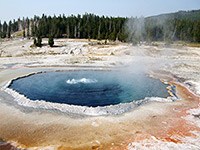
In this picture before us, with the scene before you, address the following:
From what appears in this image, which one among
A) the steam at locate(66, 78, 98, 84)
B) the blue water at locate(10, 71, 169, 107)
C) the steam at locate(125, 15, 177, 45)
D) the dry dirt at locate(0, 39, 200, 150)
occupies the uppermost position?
the steam at locate(125, 15, 177, 45)

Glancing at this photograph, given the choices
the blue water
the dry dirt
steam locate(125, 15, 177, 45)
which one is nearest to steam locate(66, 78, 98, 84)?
the blue water

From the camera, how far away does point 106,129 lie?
6.00 m

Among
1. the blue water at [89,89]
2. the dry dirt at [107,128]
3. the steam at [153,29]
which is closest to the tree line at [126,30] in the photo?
the steam at [153,29]

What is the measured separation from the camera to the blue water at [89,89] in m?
9.29

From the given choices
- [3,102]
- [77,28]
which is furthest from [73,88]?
[77,28]

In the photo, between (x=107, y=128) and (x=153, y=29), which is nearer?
(x=107, y=128)

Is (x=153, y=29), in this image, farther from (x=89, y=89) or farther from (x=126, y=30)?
(x=89, y=89)

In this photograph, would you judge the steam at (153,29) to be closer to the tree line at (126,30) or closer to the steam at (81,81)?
the tree line at (126,30)

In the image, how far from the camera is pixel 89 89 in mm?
10906

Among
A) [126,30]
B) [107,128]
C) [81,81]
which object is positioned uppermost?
[126,30]

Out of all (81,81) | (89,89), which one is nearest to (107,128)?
(89,89)

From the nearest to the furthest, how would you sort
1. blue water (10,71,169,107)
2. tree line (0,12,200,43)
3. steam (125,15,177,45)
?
blue water (10,71,169,107) < steam (125,15,177,45) < tree line (0,12,200,43)

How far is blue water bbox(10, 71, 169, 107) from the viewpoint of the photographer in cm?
929

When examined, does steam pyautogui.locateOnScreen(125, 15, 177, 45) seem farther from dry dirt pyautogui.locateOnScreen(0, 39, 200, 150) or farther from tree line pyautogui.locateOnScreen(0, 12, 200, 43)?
dry dirt pyautogui.locateOnScreen(0, 39, 200, 150)
